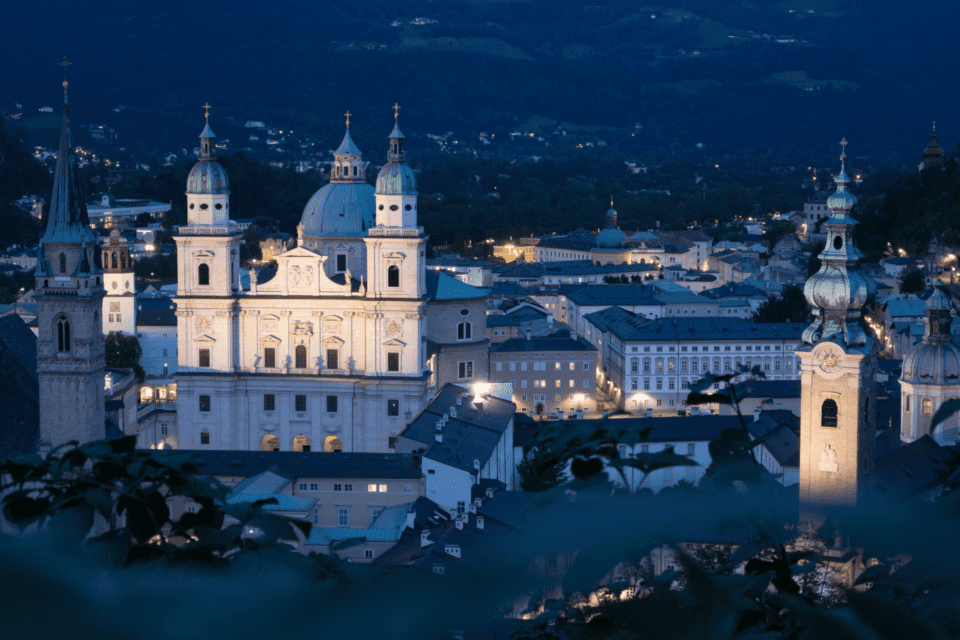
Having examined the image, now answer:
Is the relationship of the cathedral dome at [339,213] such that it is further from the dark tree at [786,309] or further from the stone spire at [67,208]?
the dark tree at [786,309]

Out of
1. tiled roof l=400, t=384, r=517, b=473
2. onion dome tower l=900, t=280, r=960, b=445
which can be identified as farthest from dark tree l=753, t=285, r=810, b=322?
tiled roof l=400, t=384, r=517, b=473

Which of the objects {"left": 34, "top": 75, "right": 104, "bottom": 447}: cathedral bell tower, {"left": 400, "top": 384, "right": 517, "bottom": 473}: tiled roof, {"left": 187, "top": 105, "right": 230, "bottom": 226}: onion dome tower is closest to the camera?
{"left": 400, "top": 384, "right": 517, "bottom": 473}: tiled roof

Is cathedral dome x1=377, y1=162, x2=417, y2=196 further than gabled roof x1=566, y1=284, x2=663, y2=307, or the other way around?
gabled roof x1=566, y1=284, x2=663, y2=307

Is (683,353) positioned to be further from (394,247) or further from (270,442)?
(270,442)

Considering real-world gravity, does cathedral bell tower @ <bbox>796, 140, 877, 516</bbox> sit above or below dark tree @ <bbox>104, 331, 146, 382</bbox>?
above

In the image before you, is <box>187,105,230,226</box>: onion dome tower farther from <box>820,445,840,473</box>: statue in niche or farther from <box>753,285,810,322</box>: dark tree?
→ <box>753,285,810,322</box>: dark tree

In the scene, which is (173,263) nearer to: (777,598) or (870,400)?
(870,400)

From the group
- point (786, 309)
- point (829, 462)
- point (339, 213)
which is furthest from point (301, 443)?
point (786, 309)
